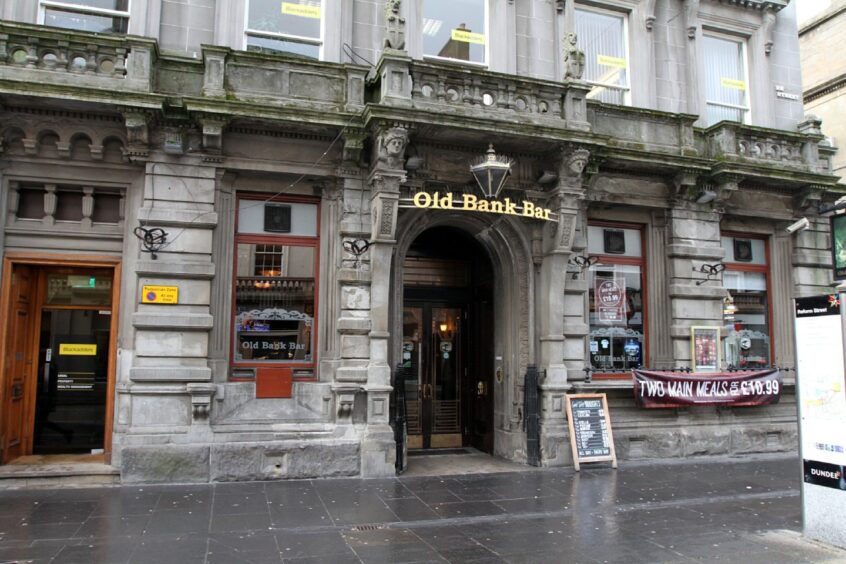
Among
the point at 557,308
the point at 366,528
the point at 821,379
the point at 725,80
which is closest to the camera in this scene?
the point at 821,379

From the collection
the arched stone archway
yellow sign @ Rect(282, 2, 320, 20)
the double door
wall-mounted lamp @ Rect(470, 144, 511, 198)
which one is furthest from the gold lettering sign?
yellow sign @ Rect(282, 2, 320, 20)

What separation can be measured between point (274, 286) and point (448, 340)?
4.13 metres

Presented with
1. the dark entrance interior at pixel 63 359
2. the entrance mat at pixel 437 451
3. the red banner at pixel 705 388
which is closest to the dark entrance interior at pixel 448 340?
the entrance mat at pixel 437 451

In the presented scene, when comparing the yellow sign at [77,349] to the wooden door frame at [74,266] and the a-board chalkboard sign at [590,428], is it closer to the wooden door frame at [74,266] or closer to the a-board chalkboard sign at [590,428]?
the wooden door frame at [74,266]

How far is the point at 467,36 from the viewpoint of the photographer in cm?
1234

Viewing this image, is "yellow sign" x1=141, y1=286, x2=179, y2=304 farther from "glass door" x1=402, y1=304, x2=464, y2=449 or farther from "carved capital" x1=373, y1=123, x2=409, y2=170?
"glass door" x1=402, y1=304, x2=464, y2=449

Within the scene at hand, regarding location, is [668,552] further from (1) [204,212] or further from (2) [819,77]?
(2) [819,77]

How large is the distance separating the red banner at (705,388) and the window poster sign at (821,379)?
464 cm

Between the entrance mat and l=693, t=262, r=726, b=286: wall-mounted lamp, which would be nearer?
the entrance mat

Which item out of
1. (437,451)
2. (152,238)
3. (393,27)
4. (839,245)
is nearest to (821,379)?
(839,245)

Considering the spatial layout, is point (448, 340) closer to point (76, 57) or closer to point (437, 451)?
point (437, 451)

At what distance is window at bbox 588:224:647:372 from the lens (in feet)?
41.3

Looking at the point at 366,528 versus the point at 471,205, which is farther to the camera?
the point at 471,205

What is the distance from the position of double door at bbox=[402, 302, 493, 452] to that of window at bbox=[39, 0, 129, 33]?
23.8 ft
